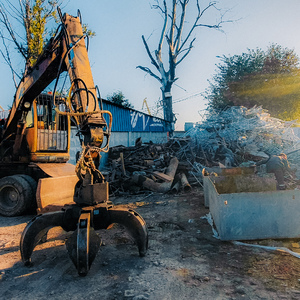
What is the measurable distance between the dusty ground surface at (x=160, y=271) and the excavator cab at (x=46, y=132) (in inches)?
110

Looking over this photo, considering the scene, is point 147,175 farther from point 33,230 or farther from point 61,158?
point 33,230

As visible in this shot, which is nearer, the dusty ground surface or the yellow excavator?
the dusty ground surface

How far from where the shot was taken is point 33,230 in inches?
149

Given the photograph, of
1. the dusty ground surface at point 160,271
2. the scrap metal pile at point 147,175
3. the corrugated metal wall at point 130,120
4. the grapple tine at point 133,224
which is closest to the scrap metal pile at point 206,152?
the scrap metal pile at point 147,175

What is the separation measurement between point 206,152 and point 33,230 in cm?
999

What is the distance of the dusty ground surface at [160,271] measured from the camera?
117 inches

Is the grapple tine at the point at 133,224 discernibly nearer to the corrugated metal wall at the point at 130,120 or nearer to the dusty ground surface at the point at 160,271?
the dusty ground surface at the point at 160,271

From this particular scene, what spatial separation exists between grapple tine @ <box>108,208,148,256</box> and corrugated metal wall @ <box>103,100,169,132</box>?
14.9 metres

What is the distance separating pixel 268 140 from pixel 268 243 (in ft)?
30.2

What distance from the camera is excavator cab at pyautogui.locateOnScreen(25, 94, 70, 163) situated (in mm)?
7273

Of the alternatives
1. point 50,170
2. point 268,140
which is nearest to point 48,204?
point 50,170

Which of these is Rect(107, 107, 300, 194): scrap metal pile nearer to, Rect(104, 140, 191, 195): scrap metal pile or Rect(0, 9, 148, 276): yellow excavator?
Rect(104, 140, 191, 195): scrap metal pile

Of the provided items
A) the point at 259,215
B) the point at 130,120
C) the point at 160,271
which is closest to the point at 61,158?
the point at 160,271

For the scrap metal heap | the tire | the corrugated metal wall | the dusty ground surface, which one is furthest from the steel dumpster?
the corrugated metal wall
